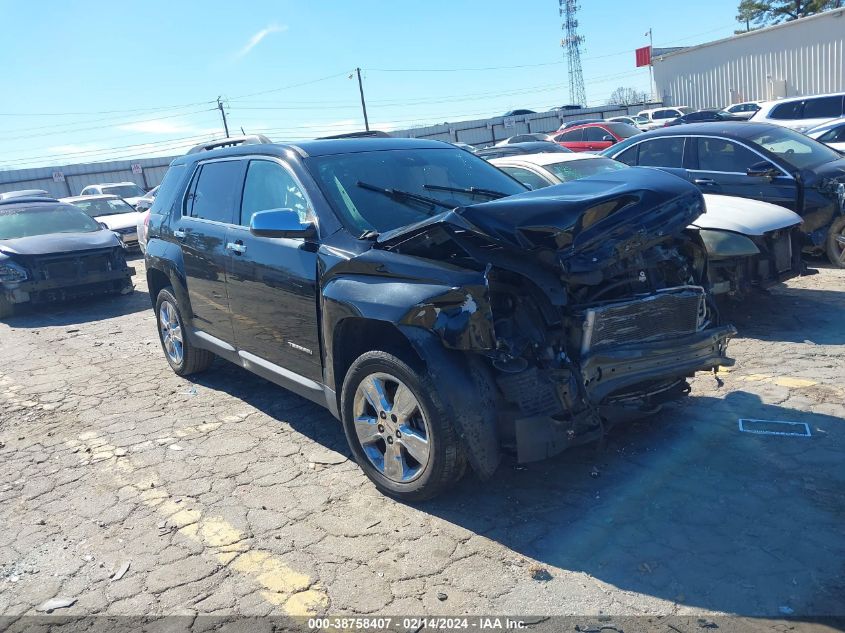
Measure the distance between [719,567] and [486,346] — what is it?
1396 millimetres

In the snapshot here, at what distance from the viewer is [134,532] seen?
3846 mm

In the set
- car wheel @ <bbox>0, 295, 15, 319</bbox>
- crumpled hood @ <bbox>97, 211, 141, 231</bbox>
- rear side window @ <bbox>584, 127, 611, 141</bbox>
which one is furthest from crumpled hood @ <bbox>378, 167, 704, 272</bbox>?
rear side window @ <bbox>584, 127, 611, 141</bbox>

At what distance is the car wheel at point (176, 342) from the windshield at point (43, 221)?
5523 millimetres

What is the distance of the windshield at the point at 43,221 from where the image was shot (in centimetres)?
1073

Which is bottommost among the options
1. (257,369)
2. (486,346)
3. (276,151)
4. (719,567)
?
(719,567)

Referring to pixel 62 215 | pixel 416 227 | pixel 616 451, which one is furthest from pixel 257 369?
pixel 62 215

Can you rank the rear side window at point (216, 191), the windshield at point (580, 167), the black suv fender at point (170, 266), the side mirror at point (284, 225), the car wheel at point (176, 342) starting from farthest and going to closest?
the windshield at point (580, 167)
the car wheel at point (176, 342)
the black suv fender at point (170, 266)
the rear side window at point (216, 191)
the side mirror at point (284, 225)

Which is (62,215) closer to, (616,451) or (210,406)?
(210,406)

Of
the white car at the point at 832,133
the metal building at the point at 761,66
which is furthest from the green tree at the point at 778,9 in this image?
the white car at the point at 832,133

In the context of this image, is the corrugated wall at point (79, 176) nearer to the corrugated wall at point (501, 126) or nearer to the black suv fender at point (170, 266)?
the corrugated wall at point (501, 126)

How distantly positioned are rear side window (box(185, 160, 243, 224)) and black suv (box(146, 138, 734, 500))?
0.35m

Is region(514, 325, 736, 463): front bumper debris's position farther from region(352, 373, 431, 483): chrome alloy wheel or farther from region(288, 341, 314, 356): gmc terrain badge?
region(288, 341, 314, 356): gmc terrain badge

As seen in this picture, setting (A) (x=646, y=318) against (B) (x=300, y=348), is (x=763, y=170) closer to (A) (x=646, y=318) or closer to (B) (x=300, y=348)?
(A) (x=646, y=318)

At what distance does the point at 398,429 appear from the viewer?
373cm
